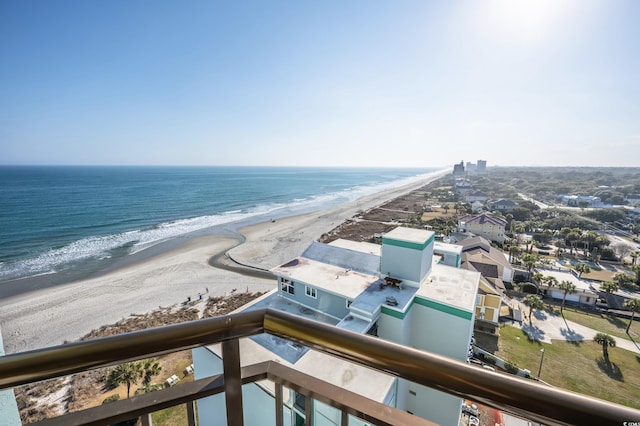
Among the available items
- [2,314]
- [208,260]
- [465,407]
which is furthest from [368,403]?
[208,260]

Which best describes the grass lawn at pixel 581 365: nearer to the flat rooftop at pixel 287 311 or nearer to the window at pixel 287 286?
the flat rooftop at pixel 287 311

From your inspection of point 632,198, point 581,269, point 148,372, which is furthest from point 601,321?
point 632,198

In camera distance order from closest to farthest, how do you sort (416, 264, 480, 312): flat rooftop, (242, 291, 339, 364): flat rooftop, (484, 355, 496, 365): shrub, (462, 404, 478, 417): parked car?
(242, 291, 339, 364): flat rooftop → (416, 264, 480, 312): flat rooftop → (462, 404, 478, 417): parked car → (484, 355, 496, 365): shrub

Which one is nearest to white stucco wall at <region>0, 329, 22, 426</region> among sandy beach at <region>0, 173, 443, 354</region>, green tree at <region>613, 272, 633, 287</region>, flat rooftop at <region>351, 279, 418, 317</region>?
flat rooftop at <region>351, 279, 418, 317</region>

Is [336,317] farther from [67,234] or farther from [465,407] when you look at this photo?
[67,234]

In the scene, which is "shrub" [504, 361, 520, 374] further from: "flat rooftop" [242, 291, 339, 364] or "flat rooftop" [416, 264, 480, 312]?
"flat rooftop" [242, 291, 339, 364]

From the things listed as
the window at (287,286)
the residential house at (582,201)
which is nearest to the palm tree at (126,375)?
the window at (287,286)
